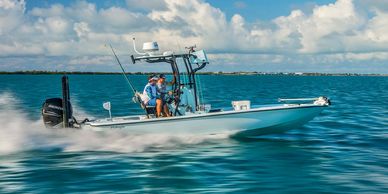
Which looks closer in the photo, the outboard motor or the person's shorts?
the person's shorts

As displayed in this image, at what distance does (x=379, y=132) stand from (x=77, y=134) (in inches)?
397

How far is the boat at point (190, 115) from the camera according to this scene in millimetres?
13469

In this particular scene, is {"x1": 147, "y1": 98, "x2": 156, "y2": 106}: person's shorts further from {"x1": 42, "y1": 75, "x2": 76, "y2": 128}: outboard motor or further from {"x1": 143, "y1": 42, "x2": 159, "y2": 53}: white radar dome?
{"x1": 42, "y1": 75, "x2": 76, "y2": 128}: outboard motor

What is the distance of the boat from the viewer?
530 inches

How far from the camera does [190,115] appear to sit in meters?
13.4

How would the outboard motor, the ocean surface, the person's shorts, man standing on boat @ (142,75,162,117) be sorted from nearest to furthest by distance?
the ocean surface
man standing on boat @ (142,75,162,117)
the person's shorts
the outboard motor

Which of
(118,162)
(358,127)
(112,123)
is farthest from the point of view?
(358,127)

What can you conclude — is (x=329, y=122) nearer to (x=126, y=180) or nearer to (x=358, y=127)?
(x=358, y=127)

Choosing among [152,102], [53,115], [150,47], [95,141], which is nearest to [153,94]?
[152,102]

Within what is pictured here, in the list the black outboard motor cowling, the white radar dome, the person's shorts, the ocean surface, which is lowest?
the ocean surface

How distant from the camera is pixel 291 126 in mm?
14102

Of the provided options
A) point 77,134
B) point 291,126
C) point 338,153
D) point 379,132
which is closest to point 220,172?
point 338,153

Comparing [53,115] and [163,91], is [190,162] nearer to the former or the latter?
[163,91]

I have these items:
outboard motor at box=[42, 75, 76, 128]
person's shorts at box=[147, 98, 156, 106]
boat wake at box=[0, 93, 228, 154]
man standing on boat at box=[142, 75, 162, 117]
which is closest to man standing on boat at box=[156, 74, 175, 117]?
man standing on boat at box=[142, 75, 162, 117]
